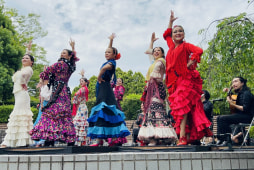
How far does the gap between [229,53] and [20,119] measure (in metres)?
6.30

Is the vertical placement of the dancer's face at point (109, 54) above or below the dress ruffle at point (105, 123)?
above

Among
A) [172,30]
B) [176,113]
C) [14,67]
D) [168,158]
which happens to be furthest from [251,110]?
[14,67]

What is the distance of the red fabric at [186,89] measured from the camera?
15.9ft

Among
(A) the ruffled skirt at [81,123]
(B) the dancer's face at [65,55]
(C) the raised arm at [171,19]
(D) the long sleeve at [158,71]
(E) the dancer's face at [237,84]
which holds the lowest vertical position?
(A) the ruffled skirt at [81,123]

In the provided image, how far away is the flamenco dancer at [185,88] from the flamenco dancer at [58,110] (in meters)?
1.87

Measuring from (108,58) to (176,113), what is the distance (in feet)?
6.22

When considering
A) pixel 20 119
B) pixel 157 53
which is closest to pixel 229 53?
pixel 157 53

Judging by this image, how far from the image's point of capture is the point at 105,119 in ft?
17.3

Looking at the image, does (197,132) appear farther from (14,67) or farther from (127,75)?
(127,75)

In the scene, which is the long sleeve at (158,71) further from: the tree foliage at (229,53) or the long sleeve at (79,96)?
the long sleeve at (79,96)

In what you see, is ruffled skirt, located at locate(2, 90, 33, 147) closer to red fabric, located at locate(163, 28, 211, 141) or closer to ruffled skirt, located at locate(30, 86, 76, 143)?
ruffled skirt, located at locate(30, 86, 76, 143)

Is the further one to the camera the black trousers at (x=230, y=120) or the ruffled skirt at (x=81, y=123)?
the ruffled skirt at (x=81, y=123)

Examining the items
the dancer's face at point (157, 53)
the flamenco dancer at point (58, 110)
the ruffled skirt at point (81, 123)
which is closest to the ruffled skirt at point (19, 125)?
the flamenco dancer at point (58, 110)

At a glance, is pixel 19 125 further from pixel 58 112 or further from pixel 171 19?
pixel 171 19
